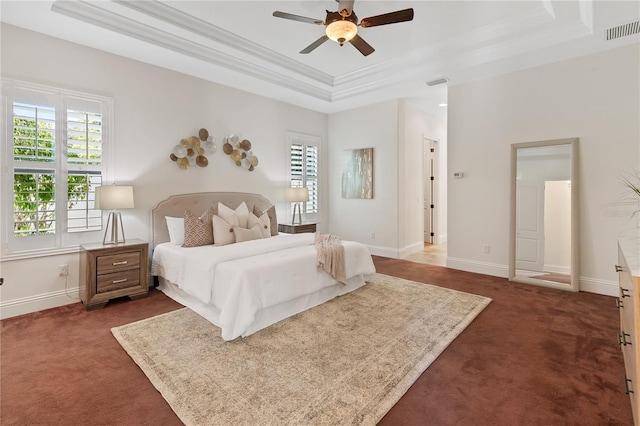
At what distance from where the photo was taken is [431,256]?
587 cm

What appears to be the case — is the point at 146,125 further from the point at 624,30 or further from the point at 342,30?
the point at 624,30

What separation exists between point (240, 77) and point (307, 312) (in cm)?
349

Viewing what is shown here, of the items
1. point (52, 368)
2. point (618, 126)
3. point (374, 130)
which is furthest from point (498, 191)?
point (52, 368)

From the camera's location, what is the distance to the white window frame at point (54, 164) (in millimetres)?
3047

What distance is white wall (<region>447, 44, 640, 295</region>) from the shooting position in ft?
11.8

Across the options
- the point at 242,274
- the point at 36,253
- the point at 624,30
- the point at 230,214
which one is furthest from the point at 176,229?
the point at 624,30

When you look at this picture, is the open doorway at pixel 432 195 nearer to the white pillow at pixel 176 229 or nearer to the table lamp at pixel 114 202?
the white pillow at pixel 176 229

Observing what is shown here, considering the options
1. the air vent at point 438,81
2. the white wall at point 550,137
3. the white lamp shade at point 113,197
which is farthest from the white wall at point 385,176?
the white lamp shade at point 113,197

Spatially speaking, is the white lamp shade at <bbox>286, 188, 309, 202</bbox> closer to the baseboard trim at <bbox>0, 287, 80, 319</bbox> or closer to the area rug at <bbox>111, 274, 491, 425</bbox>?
the area rug at <bbox>111, 274, 491, 425</bbox>

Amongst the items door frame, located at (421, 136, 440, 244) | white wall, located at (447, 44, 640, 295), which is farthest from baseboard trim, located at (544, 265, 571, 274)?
door frame, located at (421, 136, 440, 244)

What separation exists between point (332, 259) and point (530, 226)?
2915mm

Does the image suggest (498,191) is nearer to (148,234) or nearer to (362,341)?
(362,341)

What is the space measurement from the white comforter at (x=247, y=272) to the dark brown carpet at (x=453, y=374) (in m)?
0.60

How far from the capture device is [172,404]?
179 centimetres
